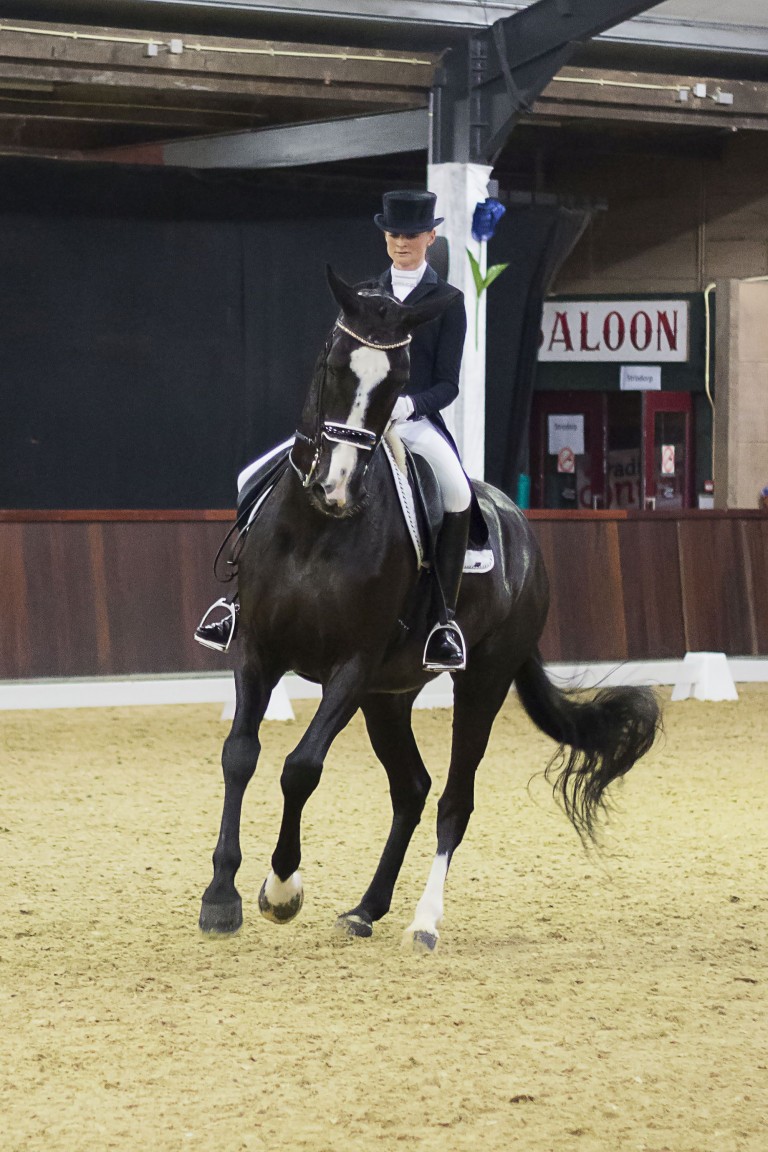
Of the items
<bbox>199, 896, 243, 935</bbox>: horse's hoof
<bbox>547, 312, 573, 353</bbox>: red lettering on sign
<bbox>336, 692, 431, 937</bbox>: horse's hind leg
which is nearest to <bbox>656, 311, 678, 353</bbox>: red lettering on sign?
<bbox>547, 312, 573, 353</bbox>: red lettering on sign

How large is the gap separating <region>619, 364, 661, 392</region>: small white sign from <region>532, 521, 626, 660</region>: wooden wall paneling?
6.82 meters

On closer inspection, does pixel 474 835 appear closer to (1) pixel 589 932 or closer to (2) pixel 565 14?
(1) pixel 589 932

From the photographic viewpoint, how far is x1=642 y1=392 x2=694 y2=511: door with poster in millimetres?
18406

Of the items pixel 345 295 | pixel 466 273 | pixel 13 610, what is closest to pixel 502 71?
pixel 466 273

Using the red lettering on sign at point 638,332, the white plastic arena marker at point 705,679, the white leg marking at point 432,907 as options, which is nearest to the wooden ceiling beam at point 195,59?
the white plastic arena marker at point 705,679

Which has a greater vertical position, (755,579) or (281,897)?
(755,579)

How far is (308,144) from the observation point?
1445 centimetres

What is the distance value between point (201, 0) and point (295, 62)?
31.8 inches

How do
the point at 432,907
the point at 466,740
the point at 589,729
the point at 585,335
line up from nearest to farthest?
the point at 432,907 < the point at 466,740 < the point at 589,729 < the point at 585,335

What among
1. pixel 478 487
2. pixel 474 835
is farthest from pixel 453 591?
pixel 474 835

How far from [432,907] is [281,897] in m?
0.57

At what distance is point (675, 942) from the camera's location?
5.27 metres

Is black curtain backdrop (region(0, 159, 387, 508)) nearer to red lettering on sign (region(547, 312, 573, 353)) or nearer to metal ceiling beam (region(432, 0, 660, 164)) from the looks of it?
red lettering on sign (region(547, 312, 573, 353))

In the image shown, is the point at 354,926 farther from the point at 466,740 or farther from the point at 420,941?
the point at 466,740
